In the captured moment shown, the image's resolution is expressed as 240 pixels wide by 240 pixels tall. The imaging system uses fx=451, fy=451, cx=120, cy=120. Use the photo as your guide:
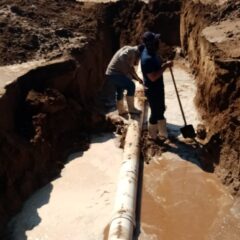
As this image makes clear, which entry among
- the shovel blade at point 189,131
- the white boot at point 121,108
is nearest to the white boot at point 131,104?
the white boot at point 121,108

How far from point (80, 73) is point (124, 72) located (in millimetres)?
1020

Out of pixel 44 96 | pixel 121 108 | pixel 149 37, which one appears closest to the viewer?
pixel 149 37

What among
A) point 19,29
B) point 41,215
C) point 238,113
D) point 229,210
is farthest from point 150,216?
point 19,29

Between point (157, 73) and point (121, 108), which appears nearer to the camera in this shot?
point (157, 73)

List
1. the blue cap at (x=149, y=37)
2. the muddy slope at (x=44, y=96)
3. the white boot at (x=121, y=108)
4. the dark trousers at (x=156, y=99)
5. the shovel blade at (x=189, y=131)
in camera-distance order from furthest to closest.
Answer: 1. the white boot at (x=121, y=108)
2. the shovel blade at (x=189, y=131)
3. the dark trousers at (x=156, y=99)
4. the blue cap at (x=149, y=37)
5. the muddy slope at (x=44, y=96)

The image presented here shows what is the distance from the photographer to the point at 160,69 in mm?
7953

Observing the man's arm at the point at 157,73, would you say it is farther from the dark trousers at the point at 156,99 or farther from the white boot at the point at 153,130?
the white boot at the point at 153,130

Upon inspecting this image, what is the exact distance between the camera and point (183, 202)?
23.2 ft

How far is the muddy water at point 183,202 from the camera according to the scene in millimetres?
6445

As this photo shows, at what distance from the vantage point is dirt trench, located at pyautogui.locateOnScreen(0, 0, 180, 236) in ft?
23.9

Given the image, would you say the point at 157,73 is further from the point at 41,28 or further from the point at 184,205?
the point at 41,28

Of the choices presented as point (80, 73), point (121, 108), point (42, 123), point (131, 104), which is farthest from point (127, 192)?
point (80, 73)

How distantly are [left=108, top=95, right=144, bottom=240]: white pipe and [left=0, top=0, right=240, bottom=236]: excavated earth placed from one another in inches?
42.6

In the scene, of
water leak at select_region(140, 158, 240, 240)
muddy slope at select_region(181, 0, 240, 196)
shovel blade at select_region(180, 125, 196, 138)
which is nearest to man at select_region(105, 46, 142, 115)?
shovel blade at select_region(180, 125, 196, 138)
